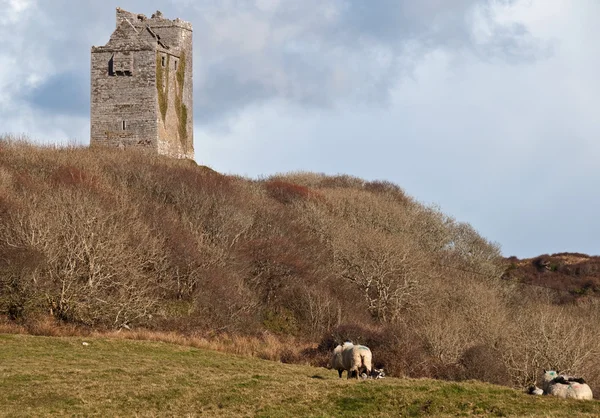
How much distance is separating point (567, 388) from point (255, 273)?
39.3 m

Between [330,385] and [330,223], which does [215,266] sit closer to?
[330,223]

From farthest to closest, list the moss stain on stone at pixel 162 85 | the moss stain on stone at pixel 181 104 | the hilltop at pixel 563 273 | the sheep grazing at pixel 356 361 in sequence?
the hilltop at pixel 563 273 → the moss stain on stone at pixel 181 104 → the moss stain on stone at pixel 162 85 → the sheep grazing at pixel 356 361

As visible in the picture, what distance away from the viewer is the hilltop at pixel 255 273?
46.5 m

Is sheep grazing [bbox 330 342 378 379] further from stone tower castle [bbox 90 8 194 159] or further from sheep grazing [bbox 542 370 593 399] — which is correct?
stone tower castle [bbox 90 8 194 159]

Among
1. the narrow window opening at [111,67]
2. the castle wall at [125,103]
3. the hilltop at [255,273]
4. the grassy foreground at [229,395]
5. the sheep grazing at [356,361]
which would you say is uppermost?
the narrow window opening at [111,67]

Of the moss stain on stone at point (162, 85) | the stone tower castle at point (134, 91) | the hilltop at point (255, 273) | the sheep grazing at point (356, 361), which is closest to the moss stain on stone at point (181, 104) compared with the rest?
the stone tower castle at point (134, 91)

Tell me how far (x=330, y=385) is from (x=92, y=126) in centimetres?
4970

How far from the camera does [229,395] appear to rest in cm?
2614

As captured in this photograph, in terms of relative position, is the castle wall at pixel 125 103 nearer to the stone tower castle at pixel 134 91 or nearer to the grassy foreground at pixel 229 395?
the stone tower castle at pixel 134 91

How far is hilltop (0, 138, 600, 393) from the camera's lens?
46500 mm

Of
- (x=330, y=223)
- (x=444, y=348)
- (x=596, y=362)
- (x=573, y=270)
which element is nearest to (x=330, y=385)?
(x=444, y=348)

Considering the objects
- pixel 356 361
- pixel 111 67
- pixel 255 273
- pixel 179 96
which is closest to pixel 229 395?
pixel 356 361

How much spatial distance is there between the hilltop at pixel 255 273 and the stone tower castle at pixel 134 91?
1.88m

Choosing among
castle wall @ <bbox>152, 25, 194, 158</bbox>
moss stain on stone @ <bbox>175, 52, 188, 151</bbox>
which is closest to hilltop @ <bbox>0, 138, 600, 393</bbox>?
castle wall @ <bbox>152, 25, 194, 158</bbox>
